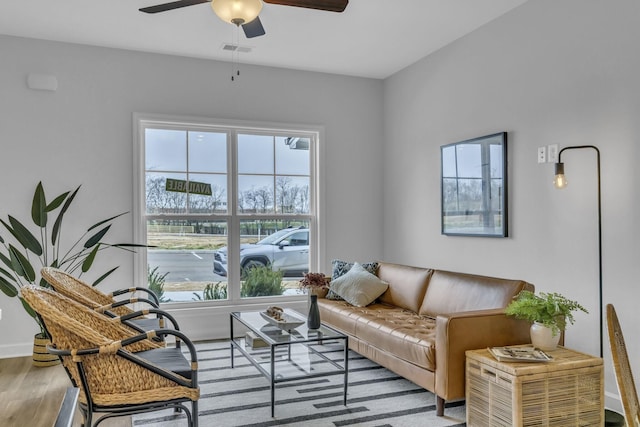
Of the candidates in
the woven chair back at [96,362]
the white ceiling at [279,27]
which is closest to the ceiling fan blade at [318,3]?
the white ceiling at [279,27]

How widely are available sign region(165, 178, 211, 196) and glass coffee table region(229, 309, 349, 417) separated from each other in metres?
1.62

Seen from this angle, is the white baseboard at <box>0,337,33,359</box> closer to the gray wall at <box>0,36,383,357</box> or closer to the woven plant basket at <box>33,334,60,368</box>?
the gray wall at <box>0,36,383,357</box>

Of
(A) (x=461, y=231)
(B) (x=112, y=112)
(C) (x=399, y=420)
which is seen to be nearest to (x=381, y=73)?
(A) (x=461, y=231)

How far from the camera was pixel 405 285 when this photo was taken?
440cm

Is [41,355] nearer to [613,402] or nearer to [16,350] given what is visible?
[16,350]

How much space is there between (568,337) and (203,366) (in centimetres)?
277

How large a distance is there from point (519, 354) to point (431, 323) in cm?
108

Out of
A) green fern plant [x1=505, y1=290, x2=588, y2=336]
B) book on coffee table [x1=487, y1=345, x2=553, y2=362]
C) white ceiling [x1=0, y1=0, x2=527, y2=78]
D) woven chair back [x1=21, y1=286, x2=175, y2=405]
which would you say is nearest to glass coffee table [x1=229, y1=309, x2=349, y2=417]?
woven chair back [x1=21, y1=286, x2=175, y2=405]

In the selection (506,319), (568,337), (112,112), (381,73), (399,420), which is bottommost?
(399,420)

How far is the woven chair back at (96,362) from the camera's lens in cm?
220

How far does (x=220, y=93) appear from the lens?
5152mm

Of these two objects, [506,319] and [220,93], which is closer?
[506,319]

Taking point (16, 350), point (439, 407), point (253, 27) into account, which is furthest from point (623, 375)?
point (16, 350)

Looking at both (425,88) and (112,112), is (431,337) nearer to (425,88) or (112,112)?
(425,88)
